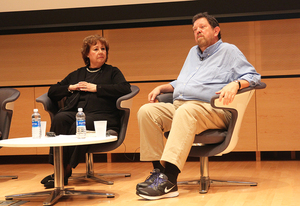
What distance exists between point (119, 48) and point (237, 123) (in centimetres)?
238

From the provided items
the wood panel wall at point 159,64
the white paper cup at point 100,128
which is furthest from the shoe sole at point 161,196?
the wood panel wall at point 159,64

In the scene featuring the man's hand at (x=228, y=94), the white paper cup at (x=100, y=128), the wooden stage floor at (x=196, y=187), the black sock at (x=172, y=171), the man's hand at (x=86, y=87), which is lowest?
the wooden stage floor at (x=196, y=187)

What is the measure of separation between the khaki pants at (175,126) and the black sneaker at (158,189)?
4.4 inches

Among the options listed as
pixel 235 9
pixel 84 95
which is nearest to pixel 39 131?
pixel 84 95

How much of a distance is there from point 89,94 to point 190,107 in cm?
108

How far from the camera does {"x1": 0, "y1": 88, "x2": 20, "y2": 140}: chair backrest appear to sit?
332 centimetres

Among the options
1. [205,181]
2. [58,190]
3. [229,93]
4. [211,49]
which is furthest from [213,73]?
[58,190]

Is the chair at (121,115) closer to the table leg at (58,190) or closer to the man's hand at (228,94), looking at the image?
the table leg at (58,190)

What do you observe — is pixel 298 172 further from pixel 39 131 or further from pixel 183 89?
pixel 39 131

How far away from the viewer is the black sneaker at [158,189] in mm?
2320

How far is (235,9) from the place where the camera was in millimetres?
3986

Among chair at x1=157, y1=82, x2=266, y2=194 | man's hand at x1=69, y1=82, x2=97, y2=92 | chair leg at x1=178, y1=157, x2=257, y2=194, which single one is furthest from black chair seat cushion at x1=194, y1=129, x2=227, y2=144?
man's hand at x1=69, y1=82, x2=97, y2=92

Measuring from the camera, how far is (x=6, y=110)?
332 centimetres

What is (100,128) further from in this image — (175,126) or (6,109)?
(6,109)
